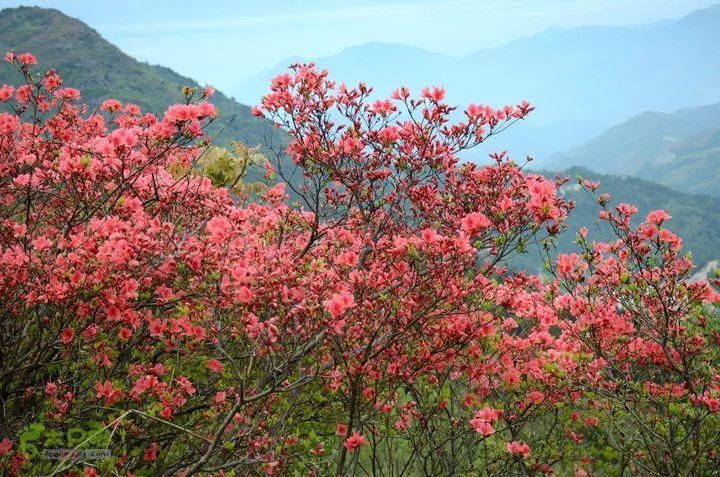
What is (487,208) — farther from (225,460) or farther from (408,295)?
(225,460)

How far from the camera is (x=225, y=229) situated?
3467 millimetres

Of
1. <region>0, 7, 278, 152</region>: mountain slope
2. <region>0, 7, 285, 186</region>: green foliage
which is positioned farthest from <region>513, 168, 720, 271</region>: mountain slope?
<region>0, 7, 278, 152</region>: mountain slope

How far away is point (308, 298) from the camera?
3248 millimetres

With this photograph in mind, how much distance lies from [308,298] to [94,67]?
95.4m

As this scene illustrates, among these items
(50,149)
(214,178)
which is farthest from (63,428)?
(214,178)

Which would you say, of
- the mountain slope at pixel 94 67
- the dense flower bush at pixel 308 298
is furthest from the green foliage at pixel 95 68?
the dense flower bush at pixel 308 298

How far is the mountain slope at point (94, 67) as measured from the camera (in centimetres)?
7738

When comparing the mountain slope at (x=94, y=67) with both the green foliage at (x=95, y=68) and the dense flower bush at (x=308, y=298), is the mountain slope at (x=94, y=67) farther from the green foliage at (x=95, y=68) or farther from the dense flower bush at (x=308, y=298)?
the dense flower bush at (x=308, y=298)

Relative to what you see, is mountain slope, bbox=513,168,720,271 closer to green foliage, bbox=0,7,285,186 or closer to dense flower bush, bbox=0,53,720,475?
green foliage, bbox=0,7,285,186

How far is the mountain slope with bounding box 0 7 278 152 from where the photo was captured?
7738 centimetres

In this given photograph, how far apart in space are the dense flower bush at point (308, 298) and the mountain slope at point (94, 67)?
6426cm

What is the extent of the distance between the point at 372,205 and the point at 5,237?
9.39ft

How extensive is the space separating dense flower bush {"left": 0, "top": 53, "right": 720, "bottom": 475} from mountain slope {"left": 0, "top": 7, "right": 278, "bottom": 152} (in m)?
64.3

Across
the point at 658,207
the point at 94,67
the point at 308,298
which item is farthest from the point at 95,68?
the point at 658,207
